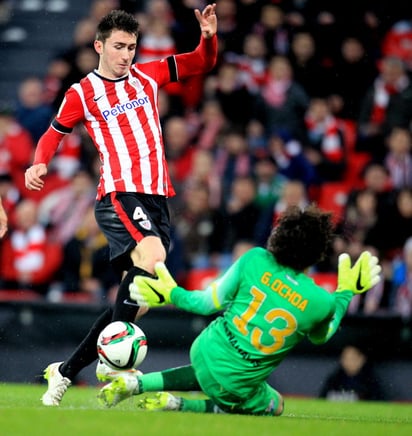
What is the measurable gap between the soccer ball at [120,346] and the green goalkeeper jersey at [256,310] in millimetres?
487

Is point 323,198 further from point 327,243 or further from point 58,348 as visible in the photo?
point 327,243

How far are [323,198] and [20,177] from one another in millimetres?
3613

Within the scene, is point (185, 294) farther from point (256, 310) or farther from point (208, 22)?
point (208, 22)

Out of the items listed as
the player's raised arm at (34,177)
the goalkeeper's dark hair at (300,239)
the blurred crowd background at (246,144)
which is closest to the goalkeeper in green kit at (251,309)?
the goalkeeper's dark hair at (300,239)

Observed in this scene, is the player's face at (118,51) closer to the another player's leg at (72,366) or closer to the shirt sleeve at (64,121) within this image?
the shirt sleeve at (64,121)

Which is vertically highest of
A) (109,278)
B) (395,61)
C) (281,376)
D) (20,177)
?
(395,61)

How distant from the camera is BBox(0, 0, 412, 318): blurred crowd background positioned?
472 inches

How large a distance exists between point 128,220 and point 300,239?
4.37 feet

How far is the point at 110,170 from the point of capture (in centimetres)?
720

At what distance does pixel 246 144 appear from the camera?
13.4 m

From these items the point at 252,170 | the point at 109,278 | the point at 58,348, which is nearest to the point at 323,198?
the point at 252,170

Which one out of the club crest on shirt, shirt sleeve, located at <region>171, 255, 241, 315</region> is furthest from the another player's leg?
shirt sleeve, located at <region>171, 255, 241, 315</region>

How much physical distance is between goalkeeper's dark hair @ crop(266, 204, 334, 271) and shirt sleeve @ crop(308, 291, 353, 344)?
0.33 m

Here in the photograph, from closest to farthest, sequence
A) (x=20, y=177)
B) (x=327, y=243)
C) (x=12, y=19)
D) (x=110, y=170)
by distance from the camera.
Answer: (x=327, y=243) < (x=110, y=170) < (x=20, y=177) < (x=12, y=19)
